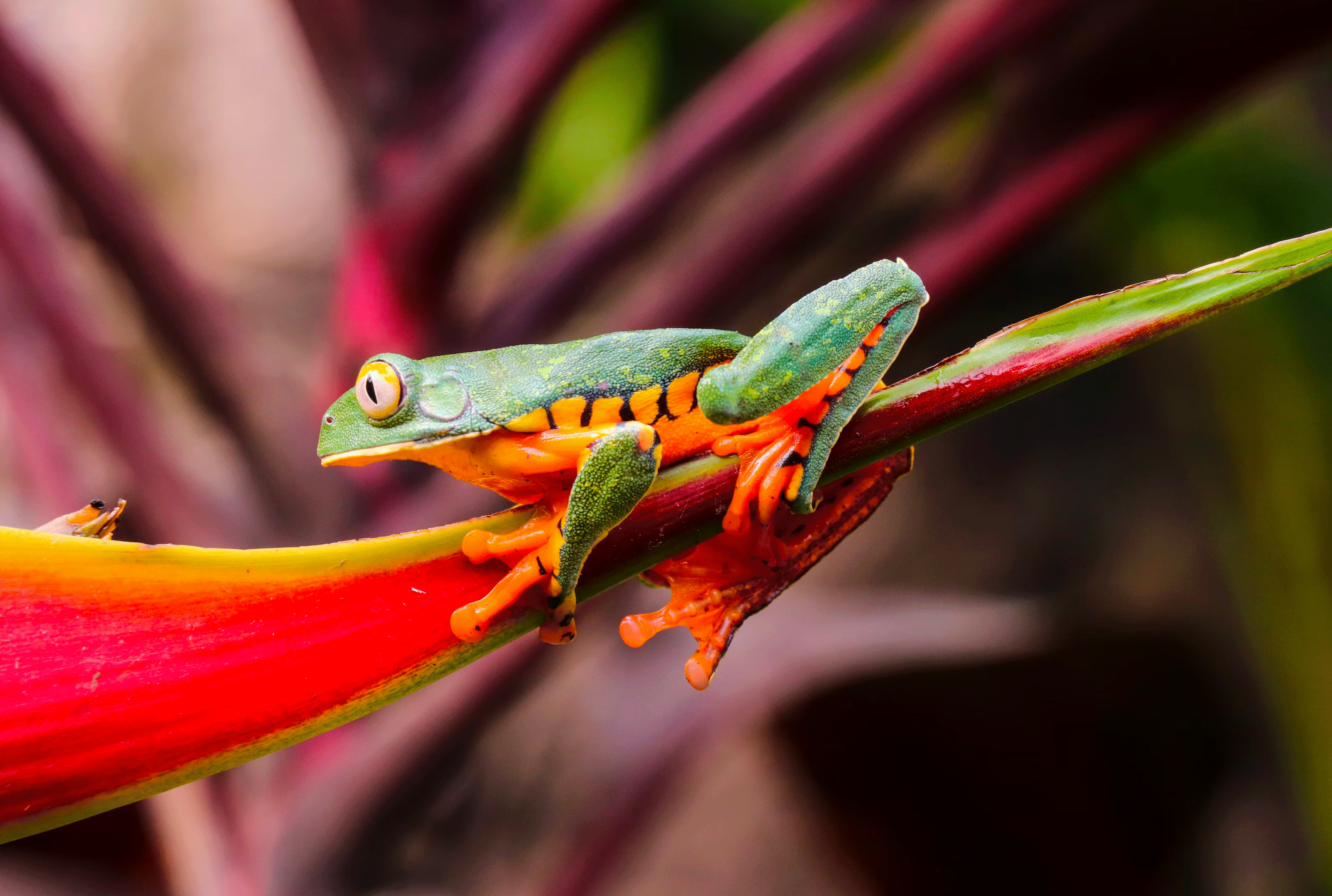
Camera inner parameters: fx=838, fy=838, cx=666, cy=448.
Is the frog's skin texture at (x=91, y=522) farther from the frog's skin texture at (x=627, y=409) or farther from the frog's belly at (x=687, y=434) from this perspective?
the frog's belly at (x=687, y=434)

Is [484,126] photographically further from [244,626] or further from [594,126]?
[244,626]

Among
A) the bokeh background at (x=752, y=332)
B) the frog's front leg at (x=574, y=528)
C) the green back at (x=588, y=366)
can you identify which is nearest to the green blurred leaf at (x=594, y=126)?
the bokeh background at (x=752, y=332)

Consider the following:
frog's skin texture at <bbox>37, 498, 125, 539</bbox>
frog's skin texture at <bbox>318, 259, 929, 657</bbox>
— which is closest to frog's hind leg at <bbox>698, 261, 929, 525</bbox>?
frog's skin texture at <bbox>318, 259, 929, 657</bbox>

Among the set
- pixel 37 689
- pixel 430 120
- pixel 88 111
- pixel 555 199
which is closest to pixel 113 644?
pixel 37 689

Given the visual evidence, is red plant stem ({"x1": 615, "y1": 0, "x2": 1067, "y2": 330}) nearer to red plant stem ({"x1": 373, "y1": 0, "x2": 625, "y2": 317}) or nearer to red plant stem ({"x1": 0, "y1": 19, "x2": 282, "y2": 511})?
red plant stem ({"x1": 373, "y1": 0, "x2": 625, "y2": 317})

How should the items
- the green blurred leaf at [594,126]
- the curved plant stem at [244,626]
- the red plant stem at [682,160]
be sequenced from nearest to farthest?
1. the curved plant stem at [244,626]
2. the red plant stem at [682,160]
3. the green blurred leaf at [594,126]

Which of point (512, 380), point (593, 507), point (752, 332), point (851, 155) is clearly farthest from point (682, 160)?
point (752, 332)
